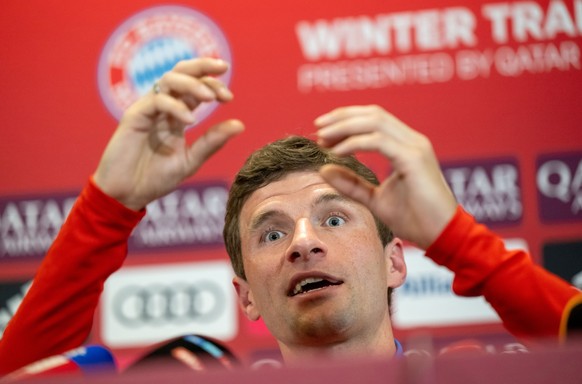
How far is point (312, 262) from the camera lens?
1195 mm

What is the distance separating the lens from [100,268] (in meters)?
1.12

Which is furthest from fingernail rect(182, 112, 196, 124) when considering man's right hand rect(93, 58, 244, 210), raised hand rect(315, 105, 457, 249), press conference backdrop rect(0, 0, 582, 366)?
press conference backdrop rect(0, 0, 582, 366)

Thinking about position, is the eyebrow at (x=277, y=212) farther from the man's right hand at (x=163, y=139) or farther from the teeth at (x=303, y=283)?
the man's right hand at (x=163, y=139)

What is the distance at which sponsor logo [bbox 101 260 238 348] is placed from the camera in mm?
1973

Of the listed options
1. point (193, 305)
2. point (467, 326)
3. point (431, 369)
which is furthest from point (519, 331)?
point (193, 305)

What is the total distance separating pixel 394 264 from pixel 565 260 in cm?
70

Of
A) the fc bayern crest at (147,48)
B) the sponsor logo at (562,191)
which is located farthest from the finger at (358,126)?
the fc bayern crest at (147,48)

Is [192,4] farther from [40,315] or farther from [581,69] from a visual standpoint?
[40,315]

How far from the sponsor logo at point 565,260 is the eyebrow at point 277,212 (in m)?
0.80

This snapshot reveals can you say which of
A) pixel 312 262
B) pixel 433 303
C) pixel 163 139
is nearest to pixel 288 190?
pixel 312 262

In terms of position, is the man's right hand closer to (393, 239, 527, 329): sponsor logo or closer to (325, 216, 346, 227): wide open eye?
(325, 216, 346, 227): wide open eye

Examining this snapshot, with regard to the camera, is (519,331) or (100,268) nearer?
(519,331)

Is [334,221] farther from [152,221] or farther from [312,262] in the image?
[152,221]

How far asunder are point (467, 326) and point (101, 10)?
1128 millimetres
